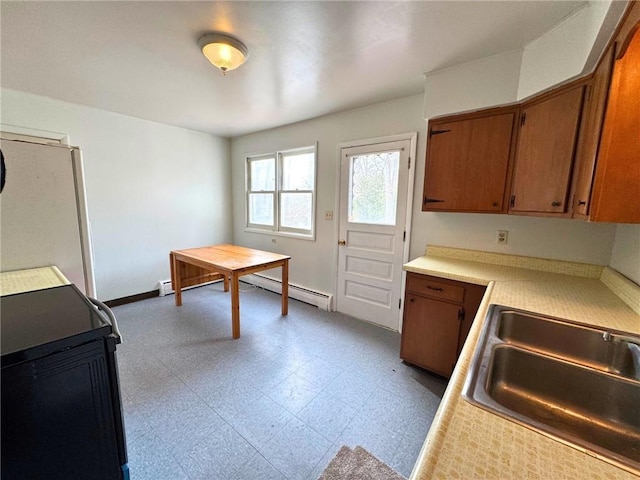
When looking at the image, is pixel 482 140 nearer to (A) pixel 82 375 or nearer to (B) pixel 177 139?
(A) pixel 82 375

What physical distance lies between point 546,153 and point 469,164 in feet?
1.54

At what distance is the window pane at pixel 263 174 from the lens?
3994 mm

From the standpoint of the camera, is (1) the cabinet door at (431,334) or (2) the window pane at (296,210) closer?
(1) the cabinet door at (431,334)

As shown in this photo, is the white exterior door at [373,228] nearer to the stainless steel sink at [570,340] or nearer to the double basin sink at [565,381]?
the stainless steel sink at [570,340]

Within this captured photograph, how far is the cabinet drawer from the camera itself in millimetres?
1886

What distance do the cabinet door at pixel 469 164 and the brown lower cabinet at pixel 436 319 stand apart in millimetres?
656

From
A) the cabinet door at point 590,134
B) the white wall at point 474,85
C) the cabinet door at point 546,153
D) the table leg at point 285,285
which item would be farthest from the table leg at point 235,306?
the cabinet door at point 590,134

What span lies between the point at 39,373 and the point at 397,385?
2048mm

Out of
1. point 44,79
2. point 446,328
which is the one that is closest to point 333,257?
point 446,328

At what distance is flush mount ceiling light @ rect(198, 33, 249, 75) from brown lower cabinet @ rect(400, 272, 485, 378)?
80.5 inches

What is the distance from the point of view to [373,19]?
1.49 m

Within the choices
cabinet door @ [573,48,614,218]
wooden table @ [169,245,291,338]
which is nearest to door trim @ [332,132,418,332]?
wooden table @ [169,245,291,338]

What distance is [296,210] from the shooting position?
3768 millimetres

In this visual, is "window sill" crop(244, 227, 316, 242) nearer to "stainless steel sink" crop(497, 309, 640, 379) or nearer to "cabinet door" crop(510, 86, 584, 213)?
"cabinet door" crop(510, 86, 584, 213)
